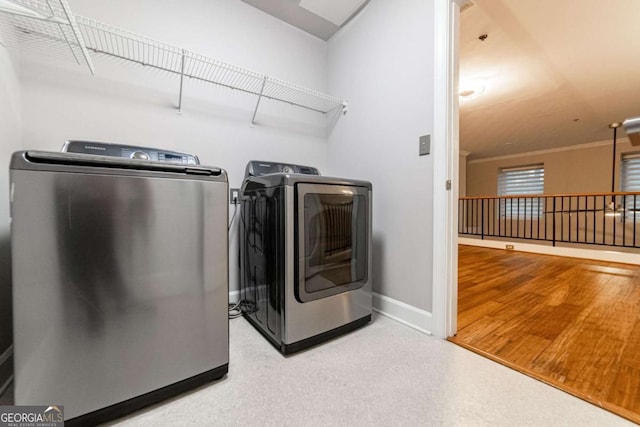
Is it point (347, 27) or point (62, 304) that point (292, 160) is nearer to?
point (347, 27)

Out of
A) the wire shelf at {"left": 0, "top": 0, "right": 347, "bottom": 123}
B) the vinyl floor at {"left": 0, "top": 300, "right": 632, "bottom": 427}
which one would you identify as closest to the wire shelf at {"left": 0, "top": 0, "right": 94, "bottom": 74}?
the wire shelf at {"left": 0, "top": 0, "right": 347, "bottom": 123}

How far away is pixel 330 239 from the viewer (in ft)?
4.12

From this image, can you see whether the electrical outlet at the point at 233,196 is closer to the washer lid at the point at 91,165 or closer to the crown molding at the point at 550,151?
the washer lid at the point at 91,165

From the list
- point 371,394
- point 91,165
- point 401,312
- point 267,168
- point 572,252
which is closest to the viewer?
point 91,165

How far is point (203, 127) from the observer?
158 cm

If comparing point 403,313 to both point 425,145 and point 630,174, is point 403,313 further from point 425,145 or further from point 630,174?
point 630,174

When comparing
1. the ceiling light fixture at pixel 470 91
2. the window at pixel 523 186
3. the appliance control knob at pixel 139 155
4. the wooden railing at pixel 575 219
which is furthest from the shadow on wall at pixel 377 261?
the window at pixel 523 186

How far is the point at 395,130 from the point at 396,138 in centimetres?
5

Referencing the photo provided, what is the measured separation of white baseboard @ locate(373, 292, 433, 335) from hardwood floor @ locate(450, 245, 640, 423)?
0.50 feet

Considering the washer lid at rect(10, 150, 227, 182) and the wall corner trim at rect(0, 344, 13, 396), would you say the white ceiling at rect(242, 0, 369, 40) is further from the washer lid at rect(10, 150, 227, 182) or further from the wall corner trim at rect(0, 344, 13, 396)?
the wall corner trim at rect(0, 344, 13, 396)

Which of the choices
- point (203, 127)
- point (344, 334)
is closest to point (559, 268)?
point (344, 334)

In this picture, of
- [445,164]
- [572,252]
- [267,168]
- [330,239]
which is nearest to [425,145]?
[445,164]

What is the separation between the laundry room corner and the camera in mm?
1315

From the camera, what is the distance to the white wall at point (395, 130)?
1320mm
